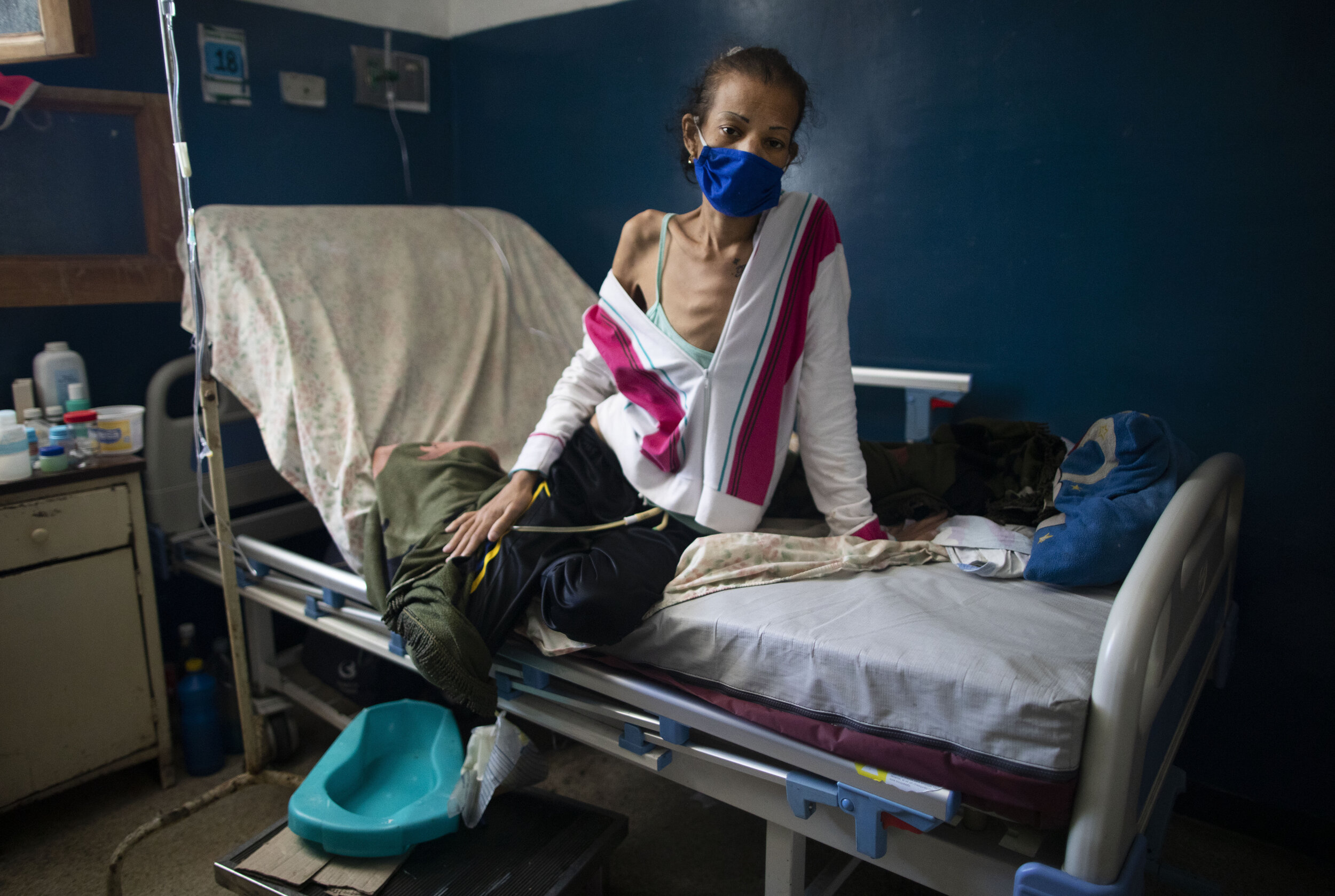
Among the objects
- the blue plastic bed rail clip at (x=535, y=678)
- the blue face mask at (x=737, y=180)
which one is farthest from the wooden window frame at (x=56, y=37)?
the blue plastic bed rail clip at (x=535, y=678)

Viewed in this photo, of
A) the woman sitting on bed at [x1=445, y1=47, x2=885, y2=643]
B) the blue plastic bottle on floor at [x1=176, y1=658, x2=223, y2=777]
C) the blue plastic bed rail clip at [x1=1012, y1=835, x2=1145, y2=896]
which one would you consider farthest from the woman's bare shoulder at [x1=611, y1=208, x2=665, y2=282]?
the blue plastic bottle on floor at [x1=176, y1=658, x2=223, y2=777]

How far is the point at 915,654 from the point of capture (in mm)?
1196

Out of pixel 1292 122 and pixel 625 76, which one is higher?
pixel 625 76

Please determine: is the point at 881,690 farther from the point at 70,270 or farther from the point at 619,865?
the point at 70,270

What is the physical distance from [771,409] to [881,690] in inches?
24.1

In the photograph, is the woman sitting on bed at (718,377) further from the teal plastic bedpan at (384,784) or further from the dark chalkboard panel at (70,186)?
the dark chalkboard panel at (70,186)

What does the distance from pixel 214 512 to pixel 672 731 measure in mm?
1272

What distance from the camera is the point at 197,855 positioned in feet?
6.50

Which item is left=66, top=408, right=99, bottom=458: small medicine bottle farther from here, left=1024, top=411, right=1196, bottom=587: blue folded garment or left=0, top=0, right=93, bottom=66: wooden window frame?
left=1024, top=411, right=1196, bottom=587: blue folded garment

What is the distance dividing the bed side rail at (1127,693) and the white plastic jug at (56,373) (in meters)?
2.34

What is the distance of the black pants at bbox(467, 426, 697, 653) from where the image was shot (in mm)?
1409

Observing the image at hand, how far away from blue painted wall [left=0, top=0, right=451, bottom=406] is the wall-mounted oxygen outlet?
3cm

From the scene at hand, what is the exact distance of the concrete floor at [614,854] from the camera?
1.88 metres

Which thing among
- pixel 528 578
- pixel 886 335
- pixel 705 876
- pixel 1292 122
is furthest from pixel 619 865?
pixel 1292 122
